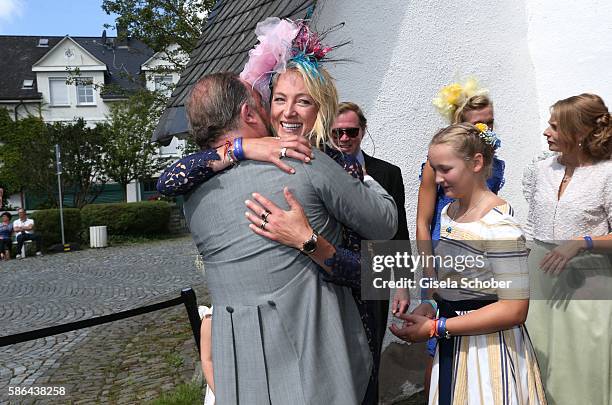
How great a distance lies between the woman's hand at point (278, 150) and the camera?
1.63 m

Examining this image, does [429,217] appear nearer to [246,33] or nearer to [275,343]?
[275,343]

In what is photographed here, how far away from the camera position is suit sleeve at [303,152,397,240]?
165 cm

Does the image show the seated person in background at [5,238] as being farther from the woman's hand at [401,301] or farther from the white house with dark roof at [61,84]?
the white house with dark roof at [61,84]

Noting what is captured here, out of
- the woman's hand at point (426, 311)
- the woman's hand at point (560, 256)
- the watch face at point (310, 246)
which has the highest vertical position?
the watch face at point (310, 246)

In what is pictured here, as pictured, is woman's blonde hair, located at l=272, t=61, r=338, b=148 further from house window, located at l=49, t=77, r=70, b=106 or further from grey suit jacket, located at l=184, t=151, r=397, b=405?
house window, located at l=49, t=77, r=70, b=106

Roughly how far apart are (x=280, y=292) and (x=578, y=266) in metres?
1.74

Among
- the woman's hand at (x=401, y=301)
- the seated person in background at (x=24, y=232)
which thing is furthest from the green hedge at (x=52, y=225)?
the woman's hand at (x=401, y=301)

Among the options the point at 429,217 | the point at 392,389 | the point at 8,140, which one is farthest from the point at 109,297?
the point at 8,140

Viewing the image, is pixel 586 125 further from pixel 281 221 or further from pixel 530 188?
pixel 281 221

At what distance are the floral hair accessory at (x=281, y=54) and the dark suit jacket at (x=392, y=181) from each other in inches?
51.7

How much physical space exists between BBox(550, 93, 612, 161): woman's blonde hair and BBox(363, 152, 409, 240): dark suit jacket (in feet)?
2.99

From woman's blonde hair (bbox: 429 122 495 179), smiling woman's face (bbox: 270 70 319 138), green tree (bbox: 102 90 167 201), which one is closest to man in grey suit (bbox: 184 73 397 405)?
smiling woman's face (bbox: 270 70 319 138)

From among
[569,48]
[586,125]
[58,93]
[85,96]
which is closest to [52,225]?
[569,48]

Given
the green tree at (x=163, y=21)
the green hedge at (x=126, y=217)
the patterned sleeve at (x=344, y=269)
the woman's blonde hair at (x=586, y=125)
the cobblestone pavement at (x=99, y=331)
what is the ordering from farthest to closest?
the green hedge at (x=126, y=217), the green tree at (x=163, y=21), the cobblestone pavement at (x=99, y=331), the woman's blonde hair at (x=586, y=125), the patterned sleeve at (x=344, y=269)
